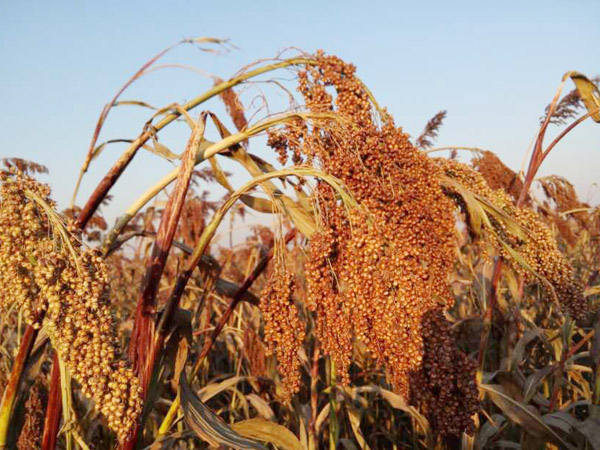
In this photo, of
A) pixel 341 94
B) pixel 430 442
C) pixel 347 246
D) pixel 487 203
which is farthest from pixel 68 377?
pixel 430 442

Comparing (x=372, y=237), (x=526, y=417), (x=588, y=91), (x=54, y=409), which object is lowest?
(x=526, y=417)

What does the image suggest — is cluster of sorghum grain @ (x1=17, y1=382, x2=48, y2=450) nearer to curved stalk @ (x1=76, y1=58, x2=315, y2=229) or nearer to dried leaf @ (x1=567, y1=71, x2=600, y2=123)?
curved stalk @ (x1=76, y1=58, x2=315, y2=229)

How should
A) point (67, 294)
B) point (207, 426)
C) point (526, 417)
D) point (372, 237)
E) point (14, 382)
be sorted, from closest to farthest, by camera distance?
point (67, 294) → point (372, 237) → point (207, 426) → point (14, 382) → point (526, 417)

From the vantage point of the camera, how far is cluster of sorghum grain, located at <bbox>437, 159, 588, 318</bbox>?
2.33 metres

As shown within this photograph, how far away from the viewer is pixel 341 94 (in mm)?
2018

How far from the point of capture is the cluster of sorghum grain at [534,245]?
2326 millimetres

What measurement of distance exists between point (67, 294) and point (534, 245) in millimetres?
2001

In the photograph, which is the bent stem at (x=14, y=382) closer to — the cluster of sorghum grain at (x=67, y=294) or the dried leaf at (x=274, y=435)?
the cluster of sorghum grain at (x=67, y=294)

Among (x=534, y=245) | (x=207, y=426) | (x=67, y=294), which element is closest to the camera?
(x=67, y=294)

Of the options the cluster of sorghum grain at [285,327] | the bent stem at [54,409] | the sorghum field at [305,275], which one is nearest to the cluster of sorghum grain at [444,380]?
the sorghum field at [305,275]

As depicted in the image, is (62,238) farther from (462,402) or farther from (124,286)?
(124,286)

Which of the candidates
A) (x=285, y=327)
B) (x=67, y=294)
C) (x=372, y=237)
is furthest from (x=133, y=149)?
(x=372, y=237)

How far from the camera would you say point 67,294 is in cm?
133

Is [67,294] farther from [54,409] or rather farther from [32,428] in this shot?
[32,428]
